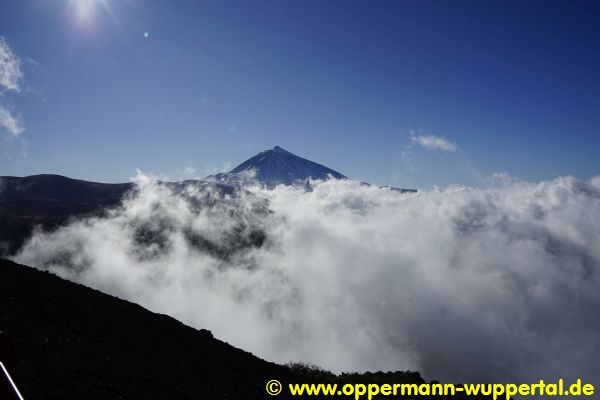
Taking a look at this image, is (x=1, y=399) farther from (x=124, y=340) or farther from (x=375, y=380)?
(x=375, y=380)

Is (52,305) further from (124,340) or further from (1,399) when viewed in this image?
(1,399)

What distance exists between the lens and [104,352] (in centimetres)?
2402

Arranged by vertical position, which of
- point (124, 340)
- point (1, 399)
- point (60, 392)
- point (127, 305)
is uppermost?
point (127, 305)

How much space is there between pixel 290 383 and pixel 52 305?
19701mm

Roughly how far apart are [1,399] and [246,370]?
104 feet

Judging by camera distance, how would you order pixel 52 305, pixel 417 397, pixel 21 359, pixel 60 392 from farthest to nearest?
1. pixel 417 397
2. pixel 52 305
3. pixel 21 359
4. pixel 60 392

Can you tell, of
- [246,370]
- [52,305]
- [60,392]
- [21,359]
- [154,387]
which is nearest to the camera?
[60,392]

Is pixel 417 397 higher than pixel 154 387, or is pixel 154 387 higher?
pixel 417 397

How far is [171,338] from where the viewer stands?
32875 millimetres

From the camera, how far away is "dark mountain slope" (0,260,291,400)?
1848 centimetres

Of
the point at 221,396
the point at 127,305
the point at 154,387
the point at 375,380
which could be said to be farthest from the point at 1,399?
the point at 375,380

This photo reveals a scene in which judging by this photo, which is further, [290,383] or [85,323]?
[290,383]

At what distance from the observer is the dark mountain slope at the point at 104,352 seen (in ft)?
60.6

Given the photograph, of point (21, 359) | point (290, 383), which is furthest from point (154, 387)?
point (290, 383)
